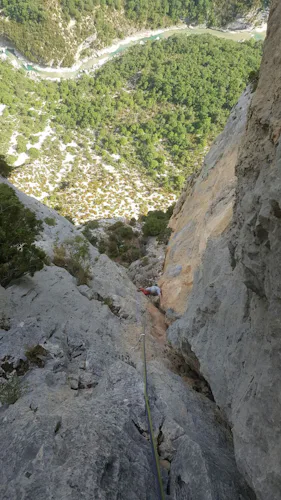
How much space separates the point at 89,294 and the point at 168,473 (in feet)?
29.1

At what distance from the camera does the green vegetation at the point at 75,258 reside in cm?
1597

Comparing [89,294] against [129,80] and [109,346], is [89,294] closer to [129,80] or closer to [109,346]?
[109,346]

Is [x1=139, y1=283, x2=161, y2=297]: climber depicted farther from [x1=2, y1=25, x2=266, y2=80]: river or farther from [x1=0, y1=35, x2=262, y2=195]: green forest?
[x1=2, y1=25, x2=266, y2=80]: river

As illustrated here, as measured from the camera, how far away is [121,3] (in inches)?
3964

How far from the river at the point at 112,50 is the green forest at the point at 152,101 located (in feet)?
22.4

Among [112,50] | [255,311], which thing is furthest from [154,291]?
[112,50]

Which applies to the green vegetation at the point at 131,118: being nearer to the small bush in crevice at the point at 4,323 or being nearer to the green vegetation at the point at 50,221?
the green vegetation at the point at 50,221

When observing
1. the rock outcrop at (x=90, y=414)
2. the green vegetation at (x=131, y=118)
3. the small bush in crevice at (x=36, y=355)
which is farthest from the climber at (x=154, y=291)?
the green vegetation at (x=131, y=118)

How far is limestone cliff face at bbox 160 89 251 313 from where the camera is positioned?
1528cm

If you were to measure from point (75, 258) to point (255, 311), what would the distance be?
40.0 ft

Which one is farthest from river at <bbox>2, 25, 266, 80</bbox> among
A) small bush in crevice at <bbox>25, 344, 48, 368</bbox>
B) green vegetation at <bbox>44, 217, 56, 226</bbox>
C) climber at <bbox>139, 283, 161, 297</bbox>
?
small bush in crevice at <bbox>25, 344, 48, 368</bbox>

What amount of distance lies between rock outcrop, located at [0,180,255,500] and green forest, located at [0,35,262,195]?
5246 centimetres

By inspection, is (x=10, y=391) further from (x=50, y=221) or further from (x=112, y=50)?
(x=112, y=50)

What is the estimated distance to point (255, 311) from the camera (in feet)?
21.6
